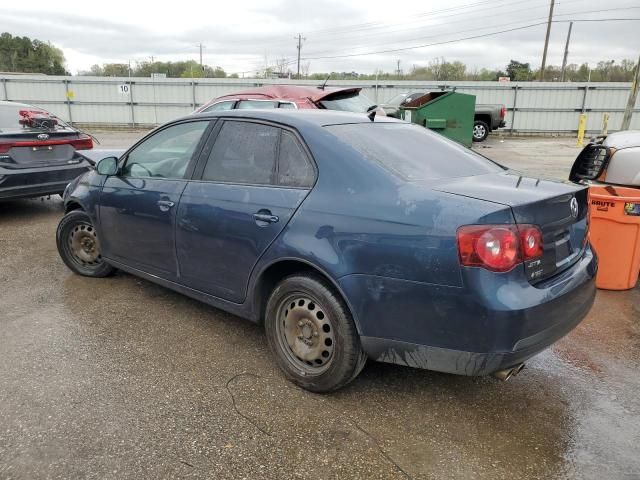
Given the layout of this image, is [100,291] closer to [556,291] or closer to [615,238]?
[556,291]

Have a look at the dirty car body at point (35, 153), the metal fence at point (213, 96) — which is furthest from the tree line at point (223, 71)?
the dirty car body at point (35, 153)

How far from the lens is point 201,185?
3.57m

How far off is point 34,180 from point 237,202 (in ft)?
15.1

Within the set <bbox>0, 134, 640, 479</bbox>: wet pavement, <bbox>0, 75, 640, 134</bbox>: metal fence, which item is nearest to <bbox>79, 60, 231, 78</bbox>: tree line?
<bbox>0, 75, 640, 134</bbox>: metal fence

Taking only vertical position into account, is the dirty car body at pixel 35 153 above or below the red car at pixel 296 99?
below

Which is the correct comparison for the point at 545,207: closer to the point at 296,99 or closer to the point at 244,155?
the point at 244,155

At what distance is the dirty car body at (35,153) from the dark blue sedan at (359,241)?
3.33 metres

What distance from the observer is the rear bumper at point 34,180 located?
6.42 m

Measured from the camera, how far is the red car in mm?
7566

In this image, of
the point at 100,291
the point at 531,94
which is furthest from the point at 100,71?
the point at 100,291

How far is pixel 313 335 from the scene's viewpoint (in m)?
3.02

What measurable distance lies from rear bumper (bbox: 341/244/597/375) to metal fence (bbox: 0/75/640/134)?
2094 cm

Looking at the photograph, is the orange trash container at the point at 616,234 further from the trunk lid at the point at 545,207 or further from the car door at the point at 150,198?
the car door at the point at 150,198

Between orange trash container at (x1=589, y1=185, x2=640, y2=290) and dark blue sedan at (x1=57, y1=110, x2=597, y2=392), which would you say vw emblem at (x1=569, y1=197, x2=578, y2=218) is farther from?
orange trash container at (x1=589, y1=185, x2=640, y2=290)
